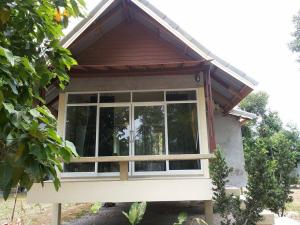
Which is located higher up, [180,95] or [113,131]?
[180,95]

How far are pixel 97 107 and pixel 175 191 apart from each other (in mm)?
3354

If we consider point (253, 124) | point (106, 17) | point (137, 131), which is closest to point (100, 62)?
point (106, 17)

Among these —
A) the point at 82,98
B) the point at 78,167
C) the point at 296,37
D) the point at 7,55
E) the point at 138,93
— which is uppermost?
the point at 296,37

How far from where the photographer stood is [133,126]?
8.86 meters

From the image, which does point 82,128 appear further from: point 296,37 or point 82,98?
point 296,37

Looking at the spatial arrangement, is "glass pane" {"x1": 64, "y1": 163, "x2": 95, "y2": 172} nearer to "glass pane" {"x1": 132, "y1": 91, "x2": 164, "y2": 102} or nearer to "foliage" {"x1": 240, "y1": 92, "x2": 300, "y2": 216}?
"glass pane" {"x1": 132, "y1": 91, "x2": 164, "y2": 102}

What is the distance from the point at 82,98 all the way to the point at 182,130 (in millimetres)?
2934

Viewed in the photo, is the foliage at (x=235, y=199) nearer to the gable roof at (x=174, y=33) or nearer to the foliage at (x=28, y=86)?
the gable roof at (x=174, y=33)

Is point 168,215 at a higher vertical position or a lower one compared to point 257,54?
lower

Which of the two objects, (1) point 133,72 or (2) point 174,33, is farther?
(1) point 133,72

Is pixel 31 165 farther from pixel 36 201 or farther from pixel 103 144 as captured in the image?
pixel 103 144

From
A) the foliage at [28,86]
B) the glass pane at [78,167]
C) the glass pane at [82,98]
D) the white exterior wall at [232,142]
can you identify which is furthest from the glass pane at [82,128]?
the white exterior wall at [232,142]

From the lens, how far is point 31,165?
2730 millimetres

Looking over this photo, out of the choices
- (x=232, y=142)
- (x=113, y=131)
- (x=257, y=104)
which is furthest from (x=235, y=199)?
(x=257, y=104)
